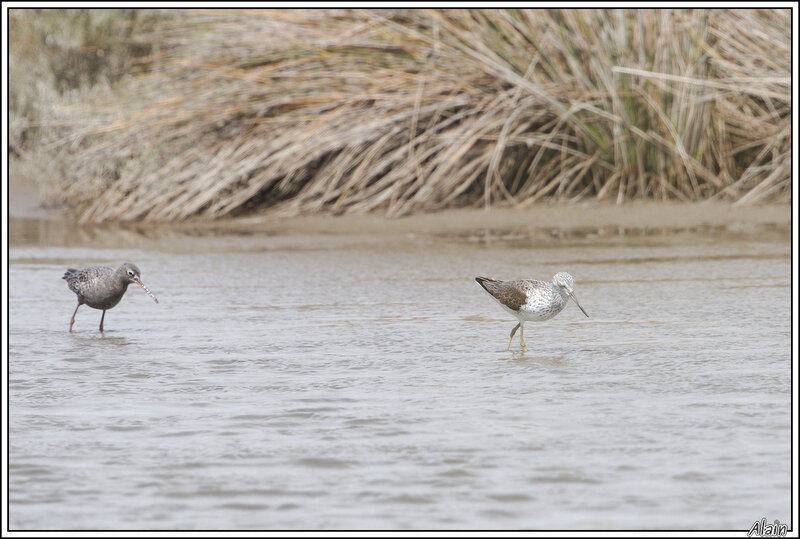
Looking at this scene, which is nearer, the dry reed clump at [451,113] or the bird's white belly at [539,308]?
the bird's white belly at [539,308]

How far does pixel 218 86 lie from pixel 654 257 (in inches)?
178

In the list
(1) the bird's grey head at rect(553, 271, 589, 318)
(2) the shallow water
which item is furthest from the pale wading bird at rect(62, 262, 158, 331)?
(1) the bird's grey head at rect(553, 271, 589, 318)

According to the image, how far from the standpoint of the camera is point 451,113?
1099 cm

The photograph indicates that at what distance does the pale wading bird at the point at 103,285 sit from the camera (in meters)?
7.01

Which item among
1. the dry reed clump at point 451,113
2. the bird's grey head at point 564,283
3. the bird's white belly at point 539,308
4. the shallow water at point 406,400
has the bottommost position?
the shallow water at point 406,400

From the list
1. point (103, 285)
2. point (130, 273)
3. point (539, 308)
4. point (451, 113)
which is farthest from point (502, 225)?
point (539, 308)

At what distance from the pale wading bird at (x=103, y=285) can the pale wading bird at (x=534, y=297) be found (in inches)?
86.1

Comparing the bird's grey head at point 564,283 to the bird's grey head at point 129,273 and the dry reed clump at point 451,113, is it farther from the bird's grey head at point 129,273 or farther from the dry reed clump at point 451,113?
the dry reed clump at point 451,113

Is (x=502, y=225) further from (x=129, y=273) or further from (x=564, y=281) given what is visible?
(x=564, y=281)

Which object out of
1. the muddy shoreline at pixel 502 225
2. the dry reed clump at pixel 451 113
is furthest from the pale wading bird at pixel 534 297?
the dry reed clump at pixel 451 113

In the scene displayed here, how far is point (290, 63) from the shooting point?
10.9m

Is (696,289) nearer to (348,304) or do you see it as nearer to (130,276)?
(348,304)

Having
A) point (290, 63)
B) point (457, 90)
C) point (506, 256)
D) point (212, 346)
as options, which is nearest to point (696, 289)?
point (506, 256)

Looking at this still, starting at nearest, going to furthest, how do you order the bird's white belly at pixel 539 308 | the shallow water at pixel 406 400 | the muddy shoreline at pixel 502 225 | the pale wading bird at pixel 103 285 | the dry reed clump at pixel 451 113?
the shallow water at pixel 406 400 < the bird's white belly at pixel 539 308 < the pale wading bird at pixel 103 285 < the muddy shoreline at pixel 502 225 < the dry reed clump at pixel 451 113
